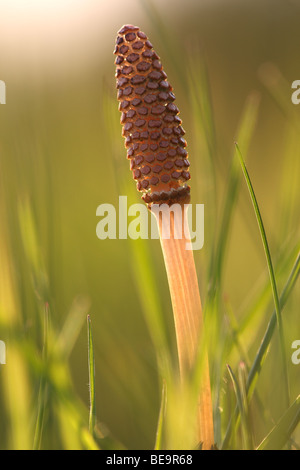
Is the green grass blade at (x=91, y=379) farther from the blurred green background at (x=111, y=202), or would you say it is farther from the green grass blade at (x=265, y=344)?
the green grass blade at (x=265, y=344)

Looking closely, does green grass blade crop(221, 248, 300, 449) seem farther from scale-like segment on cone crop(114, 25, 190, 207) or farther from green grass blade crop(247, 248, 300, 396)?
scale-like segment on cone crop(114, 25, 190, 207)

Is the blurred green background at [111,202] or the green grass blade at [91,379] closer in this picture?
the green grass blade at [91,379]

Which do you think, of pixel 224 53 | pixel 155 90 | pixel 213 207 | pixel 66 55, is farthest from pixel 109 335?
pixel 224 53

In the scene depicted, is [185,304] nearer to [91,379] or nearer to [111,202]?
[91,379]

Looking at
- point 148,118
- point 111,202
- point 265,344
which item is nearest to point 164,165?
point 148,118

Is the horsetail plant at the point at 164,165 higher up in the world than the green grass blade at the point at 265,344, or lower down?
higher up

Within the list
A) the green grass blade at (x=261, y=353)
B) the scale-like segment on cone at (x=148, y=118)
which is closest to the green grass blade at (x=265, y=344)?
the green grass blade at (x=261, y=353)

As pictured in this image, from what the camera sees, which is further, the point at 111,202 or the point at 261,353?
the point at 111,202
